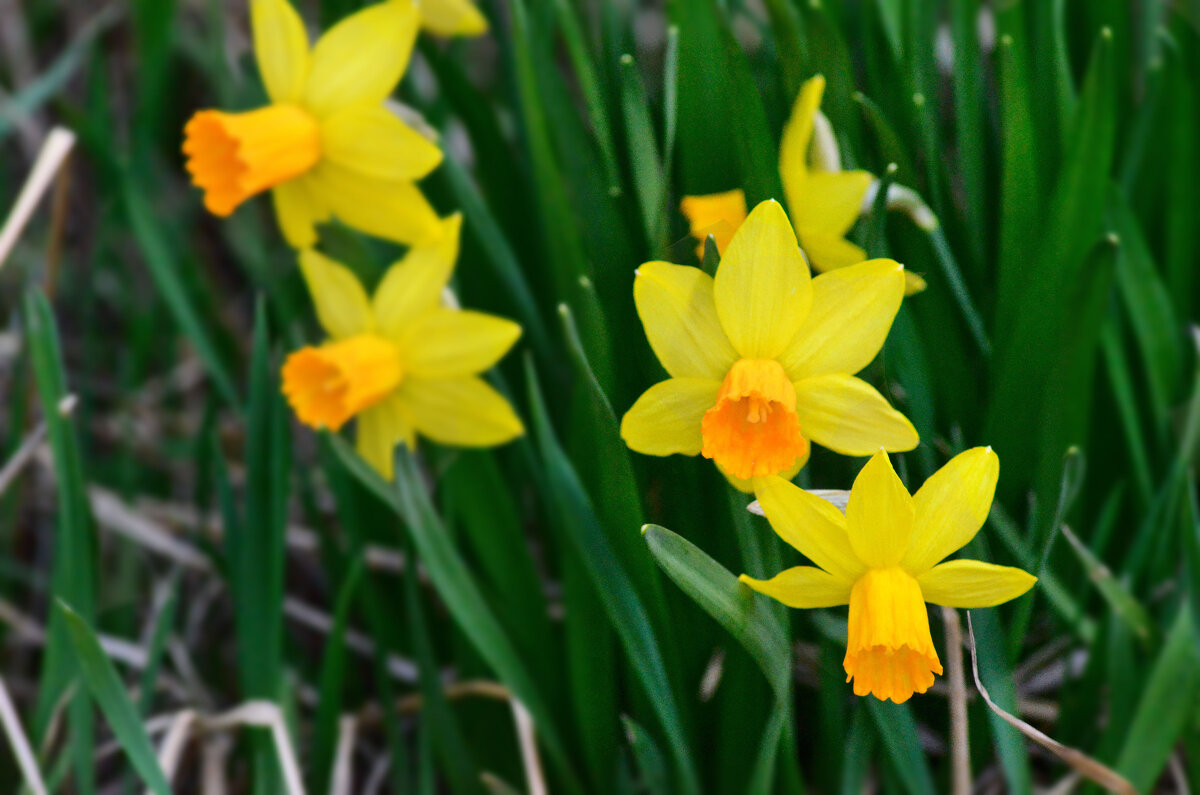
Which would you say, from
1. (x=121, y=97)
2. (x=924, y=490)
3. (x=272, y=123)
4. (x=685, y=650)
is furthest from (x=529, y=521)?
(x=121, y=97)

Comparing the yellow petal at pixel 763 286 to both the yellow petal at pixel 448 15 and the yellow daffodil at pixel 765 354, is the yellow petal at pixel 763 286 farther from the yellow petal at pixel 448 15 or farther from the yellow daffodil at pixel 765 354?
the yellow petal at pixel 448 15

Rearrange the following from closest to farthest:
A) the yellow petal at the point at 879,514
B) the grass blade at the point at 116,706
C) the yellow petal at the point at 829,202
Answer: the yellow petal at the point at 879,514 → the yellow petal at the point at 829,202 → the grass blade at the point at 116,706

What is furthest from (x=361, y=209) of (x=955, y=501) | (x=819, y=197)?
(x=955, y=501)

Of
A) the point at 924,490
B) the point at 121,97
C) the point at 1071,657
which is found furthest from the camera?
the point at 121,97

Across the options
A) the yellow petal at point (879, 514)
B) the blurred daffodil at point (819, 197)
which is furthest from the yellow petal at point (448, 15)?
the yellow petal at point (879, 514)

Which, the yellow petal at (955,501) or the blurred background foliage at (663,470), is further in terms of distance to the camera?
the blurred background foliage at (663,470)

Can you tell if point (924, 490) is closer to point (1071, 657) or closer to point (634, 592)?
point (634, 592)
